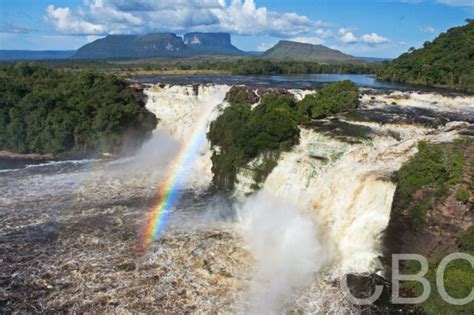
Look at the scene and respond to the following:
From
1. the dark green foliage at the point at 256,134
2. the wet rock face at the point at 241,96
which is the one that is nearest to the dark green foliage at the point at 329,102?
the dark green foliage at the point at 256,134

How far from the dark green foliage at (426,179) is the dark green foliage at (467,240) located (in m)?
1.72

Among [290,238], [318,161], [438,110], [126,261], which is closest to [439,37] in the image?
[438,110]

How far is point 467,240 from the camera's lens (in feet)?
53.8

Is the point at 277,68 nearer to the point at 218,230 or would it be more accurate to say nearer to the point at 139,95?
the point at 139,95

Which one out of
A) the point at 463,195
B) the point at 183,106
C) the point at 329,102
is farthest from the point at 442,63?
the point at 463,195

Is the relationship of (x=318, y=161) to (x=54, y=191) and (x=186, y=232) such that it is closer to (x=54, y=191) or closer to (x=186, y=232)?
(x=186, y=232)

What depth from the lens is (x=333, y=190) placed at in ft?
73.4

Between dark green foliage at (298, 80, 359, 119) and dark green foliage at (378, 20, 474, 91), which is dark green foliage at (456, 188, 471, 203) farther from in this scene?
dark green foliage at (378, 20, 474, 91)

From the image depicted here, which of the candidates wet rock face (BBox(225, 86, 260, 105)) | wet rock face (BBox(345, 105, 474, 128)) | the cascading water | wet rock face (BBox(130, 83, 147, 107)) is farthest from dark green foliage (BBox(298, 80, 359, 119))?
wet rock face (BBox(130, 83, 147, 107))

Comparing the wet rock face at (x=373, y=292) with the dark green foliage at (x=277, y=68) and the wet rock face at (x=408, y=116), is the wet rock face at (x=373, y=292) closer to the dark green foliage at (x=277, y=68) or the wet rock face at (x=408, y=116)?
the wet rock face at (x=408, y=116)

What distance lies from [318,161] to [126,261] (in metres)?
11.7

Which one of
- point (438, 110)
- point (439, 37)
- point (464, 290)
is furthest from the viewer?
point (439, 37)

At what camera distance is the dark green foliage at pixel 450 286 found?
15.4m

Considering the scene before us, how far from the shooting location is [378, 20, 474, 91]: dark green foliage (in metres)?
59.2
